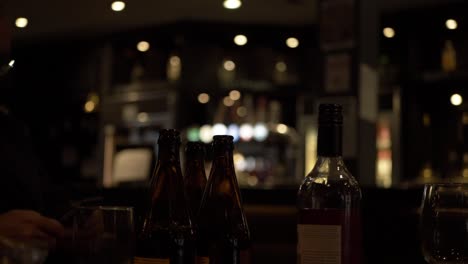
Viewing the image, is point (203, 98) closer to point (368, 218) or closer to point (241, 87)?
point (241, 87)

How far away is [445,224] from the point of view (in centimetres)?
85

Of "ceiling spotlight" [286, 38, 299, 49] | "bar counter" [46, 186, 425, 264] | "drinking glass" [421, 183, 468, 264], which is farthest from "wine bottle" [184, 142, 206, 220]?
"ceiling spotlight" [286, 38, 299, 49]

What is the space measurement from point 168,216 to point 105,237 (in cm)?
13

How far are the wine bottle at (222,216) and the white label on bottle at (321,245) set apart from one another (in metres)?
0.09

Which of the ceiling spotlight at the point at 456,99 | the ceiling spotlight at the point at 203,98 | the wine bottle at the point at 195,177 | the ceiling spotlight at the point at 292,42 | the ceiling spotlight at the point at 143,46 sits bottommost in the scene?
the wine bottle at the point at 195,177

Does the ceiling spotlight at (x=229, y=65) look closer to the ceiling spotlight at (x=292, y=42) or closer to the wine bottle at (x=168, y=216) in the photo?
the ceiling spotlight at (x=292, y=42)

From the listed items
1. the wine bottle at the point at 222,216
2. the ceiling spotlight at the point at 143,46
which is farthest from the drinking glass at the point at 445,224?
the ceiling spotlight at the point at 143,46

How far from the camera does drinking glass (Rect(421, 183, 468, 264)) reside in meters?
0.84

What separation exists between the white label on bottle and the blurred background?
3844mm

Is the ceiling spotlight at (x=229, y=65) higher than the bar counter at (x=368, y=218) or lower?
higher

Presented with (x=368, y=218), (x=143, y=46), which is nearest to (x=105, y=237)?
(x=368, y=218)

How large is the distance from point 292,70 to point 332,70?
114 inches

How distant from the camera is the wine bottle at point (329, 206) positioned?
0.78 m

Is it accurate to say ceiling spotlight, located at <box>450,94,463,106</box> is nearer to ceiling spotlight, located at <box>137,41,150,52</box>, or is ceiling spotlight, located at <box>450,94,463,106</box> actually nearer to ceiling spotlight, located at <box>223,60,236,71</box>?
ceiling spotlight, located at <box>223,60,236,71</box>
